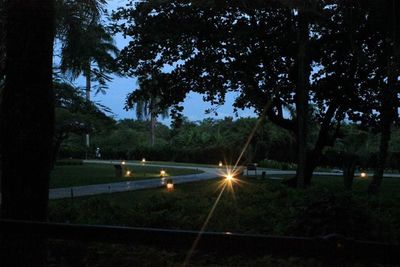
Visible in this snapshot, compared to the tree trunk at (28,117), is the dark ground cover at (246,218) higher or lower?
lower

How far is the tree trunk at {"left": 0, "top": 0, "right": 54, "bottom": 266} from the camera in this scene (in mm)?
4852

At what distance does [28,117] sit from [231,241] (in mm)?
2535

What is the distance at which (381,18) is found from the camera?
970 cm

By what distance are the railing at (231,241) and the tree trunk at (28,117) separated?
1.24m

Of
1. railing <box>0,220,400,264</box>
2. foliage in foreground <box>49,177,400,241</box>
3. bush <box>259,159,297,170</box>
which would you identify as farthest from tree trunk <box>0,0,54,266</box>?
bush <box>259,159,297,170</box>

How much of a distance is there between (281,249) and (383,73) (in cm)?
1551

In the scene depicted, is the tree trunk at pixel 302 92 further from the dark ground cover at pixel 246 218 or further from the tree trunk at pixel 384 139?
the dark ground cover at pixel 246 218

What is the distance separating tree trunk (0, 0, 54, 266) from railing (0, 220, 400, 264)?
1.24 m

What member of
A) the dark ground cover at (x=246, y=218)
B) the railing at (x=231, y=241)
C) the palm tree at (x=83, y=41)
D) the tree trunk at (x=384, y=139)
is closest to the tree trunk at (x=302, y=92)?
the tree trunk at (x=384, y=139)

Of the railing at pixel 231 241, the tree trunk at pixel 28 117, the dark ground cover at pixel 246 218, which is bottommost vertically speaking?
the dark ground cover at pixel 246 218

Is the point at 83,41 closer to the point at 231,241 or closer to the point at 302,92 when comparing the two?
the point at 231,241

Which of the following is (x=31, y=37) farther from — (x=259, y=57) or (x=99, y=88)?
(x=259, y=57)

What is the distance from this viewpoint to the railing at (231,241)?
2.88 metres

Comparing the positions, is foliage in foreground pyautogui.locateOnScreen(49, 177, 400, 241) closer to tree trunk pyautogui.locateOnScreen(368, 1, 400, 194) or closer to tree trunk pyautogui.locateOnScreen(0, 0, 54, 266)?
tree trunk pyautogui.locateOnScreen(0, 0, 54, 266)
